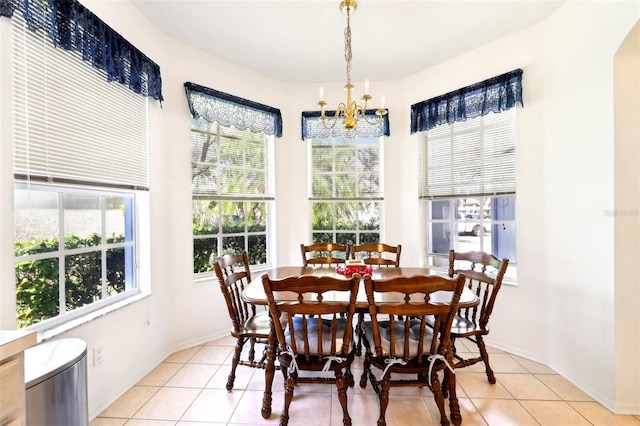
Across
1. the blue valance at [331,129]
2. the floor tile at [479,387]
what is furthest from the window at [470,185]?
the floor tile at [479,387]

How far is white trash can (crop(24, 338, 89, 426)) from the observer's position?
3.90ft

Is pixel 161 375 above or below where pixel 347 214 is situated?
below

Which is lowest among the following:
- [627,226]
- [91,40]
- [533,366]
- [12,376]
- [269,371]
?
[533,366]

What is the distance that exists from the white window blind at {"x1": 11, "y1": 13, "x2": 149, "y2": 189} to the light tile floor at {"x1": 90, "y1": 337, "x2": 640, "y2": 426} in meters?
1.51

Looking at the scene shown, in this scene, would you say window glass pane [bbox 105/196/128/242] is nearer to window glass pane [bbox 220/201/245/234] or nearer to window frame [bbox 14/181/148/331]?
window frame [bbox 14/181/148/331]

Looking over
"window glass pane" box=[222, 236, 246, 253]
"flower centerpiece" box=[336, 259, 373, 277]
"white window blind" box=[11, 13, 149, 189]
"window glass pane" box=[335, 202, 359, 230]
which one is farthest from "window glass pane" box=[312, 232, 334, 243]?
"white window blind" box=[11, 13, 149, 189]

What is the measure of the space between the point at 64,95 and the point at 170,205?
1137mm

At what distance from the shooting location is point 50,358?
53.1 inches

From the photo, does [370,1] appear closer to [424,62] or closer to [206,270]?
[424,62]

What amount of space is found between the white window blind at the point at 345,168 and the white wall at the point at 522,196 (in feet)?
1.03

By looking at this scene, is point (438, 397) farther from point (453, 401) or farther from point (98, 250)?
point (98, 250)

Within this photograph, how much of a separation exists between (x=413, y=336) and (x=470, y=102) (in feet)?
7.42

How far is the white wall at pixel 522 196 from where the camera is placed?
6.38ft

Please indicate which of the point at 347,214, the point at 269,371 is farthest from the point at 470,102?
the point at 269,371
